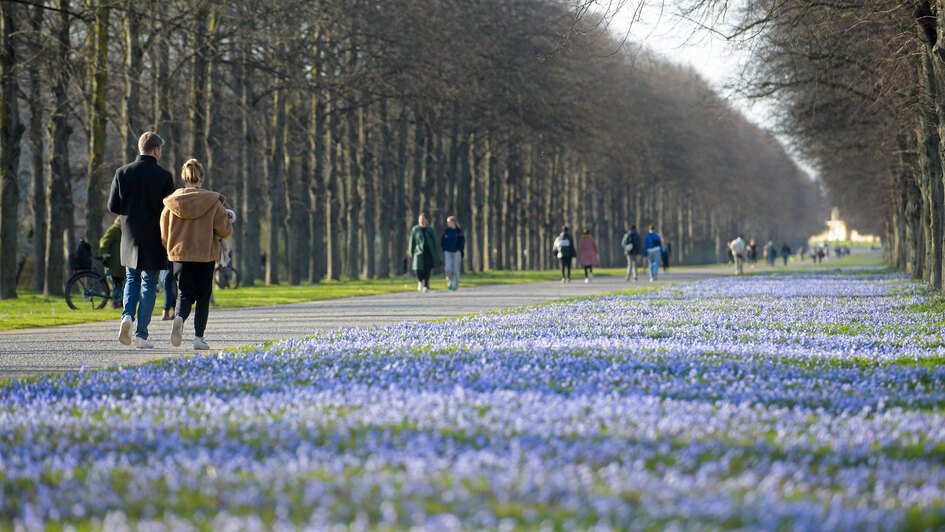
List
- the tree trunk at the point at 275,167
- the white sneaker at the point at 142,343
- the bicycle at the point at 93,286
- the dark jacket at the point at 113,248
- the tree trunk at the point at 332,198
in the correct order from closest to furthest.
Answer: the white sneaker at the point at 142,343, the dark jacket at the point at 113,248, the bicycle at the point at 93,286, the tree trunk at the point at 275,167, the tree trunk at the point at 332,198

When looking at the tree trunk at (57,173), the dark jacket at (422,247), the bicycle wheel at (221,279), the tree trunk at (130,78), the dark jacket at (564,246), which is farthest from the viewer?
the dark jacket at (564,246)

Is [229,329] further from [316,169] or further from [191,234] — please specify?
[316,169]

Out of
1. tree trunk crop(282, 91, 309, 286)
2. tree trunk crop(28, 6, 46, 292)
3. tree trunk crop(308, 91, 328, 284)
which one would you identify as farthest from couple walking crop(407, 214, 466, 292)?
tree trunk crop(28, 6, 46, 292)

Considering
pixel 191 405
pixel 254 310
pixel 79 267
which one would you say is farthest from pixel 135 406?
pixel 79 267

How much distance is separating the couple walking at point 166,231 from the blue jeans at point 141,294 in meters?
0.01

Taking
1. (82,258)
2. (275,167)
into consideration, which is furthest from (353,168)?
(82,258)

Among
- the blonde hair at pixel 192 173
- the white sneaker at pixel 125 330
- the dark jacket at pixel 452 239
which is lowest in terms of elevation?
the white sneaker at pixel 125 330

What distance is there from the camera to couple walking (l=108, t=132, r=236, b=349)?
11.6 m

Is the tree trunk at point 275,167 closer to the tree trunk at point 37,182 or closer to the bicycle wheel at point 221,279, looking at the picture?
the bicycle wheel at point 221,279

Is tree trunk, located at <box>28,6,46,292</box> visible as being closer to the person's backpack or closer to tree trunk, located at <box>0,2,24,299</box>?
tree trunk, located at <box>0,2,24,299</box>

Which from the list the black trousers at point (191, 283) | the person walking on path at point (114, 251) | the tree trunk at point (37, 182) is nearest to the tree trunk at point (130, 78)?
the tree trunk at point (37, 182)

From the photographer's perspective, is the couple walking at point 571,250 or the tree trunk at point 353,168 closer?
the couple walking at point 571,250

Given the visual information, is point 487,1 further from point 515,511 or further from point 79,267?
point 515,511

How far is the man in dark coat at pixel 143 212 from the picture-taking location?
11.8 meters
